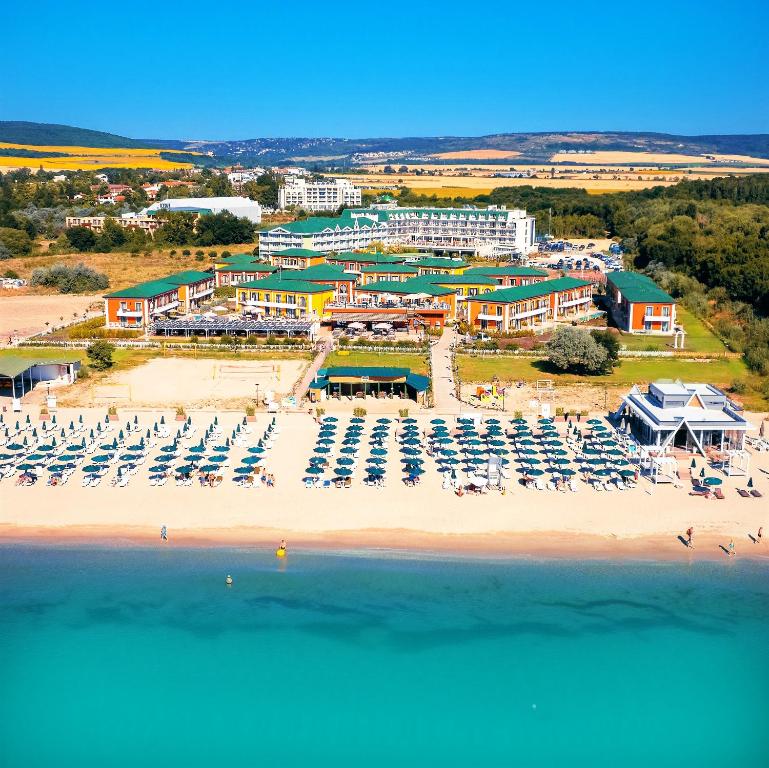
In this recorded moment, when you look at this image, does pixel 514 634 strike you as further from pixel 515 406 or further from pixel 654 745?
pixel 515 406

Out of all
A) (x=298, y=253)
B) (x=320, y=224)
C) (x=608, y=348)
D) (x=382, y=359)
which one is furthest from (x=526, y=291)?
(x=320, y=224)

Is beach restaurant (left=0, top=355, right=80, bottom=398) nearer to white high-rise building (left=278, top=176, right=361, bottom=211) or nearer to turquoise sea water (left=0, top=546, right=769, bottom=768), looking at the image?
turquoise sea water (left=0, top=546, right=769, bottom=768)

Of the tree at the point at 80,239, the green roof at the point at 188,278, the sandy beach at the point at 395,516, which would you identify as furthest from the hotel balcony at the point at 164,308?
the tree at the point at 80,239

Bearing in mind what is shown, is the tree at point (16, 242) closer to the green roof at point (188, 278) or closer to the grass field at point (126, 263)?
the grass field at point (126, 263)

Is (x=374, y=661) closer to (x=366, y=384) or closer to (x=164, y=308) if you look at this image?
(x=366, y=384)

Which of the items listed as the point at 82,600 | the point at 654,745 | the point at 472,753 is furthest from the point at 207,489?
the point at 654,745

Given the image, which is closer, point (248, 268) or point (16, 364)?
point (16, 364)
